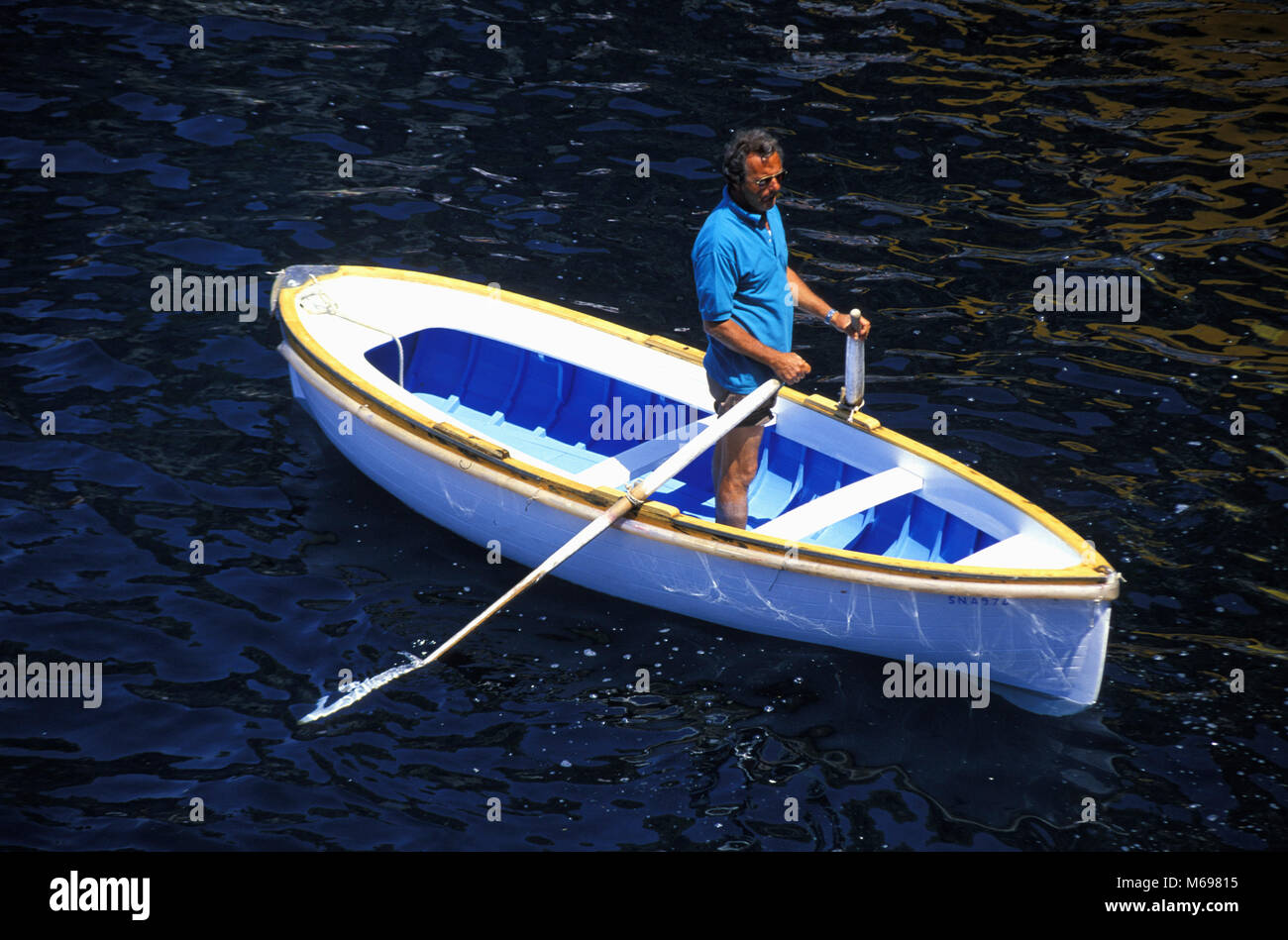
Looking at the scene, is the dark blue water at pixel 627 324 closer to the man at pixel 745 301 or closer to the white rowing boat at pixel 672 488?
the white rowing boat at pixel 672 488

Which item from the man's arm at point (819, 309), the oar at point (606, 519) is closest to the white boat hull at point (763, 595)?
the oar at point (606, 519)

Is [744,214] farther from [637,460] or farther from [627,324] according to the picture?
[627,324]

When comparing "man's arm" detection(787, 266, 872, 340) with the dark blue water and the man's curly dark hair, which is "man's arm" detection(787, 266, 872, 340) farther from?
the dark blue water

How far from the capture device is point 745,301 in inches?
269

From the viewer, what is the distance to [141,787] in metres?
6.32

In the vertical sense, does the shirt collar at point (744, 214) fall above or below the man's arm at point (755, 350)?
above

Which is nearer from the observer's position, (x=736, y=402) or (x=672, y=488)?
(x=736, y=402)

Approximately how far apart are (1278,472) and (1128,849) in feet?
11.9

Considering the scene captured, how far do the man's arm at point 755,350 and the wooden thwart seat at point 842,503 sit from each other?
2.63 feet

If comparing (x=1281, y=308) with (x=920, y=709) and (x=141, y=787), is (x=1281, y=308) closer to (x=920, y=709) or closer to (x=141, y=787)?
(x=920, y=709)

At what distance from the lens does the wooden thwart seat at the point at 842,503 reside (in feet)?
23.2

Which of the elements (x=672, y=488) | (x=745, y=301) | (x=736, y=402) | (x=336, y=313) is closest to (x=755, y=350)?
(x=745, y=301)

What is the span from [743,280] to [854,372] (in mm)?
1029

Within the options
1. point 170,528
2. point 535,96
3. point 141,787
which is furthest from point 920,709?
point 535,96
